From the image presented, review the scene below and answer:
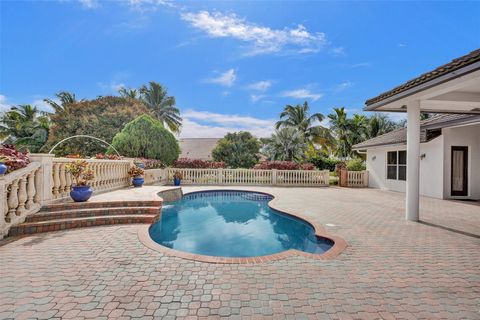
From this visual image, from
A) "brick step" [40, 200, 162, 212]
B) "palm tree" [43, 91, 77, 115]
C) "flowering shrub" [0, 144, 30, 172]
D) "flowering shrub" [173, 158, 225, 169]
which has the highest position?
"palm tree" [43, 91, 77, 115]

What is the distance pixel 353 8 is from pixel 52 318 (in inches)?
463

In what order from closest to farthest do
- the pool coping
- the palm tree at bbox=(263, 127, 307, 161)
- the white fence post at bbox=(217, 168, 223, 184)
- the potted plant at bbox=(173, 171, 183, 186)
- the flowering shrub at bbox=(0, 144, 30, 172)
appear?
1. the pool coping
2. the flowering shrub at bbox=(0, 144, 30, 172)
3. the potted plant at bbox=(173, 171, 183, 186)
4. the white fence post at bbox=(217, 168, 223, 184)
5. the palm tree at bbox=(263, 127, 307, 161)

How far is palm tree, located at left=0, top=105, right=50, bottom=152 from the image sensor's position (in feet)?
85.7

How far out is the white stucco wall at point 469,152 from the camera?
34.4 feet

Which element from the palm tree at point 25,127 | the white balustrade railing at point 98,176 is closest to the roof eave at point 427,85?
the white balustrade railing at point 98,176

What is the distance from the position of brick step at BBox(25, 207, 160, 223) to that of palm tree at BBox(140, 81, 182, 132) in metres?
27.4

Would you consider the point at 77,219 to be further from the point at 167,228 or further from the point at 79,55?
the point at 79,55

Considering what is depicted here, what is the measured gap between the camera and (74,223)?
17.8 feet

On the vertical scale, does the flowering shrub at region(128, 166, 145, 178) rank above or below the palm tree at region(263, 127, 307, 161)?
below

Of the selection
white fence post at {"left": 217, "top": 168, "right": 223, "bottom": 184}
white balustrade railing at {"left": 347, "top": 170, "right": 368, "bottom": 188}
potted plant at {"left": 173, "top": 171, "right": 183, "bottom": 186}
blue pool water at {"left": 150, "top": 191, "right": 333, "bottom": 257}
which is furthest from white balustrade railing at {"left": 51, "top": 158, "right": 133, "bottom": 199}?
white balustrade railing at {"left": 347, "top": 170, "right": 368, "bottom": 188}

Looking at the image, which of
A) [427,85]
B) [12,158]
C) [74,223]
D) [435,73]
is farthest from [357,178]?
[12,158]

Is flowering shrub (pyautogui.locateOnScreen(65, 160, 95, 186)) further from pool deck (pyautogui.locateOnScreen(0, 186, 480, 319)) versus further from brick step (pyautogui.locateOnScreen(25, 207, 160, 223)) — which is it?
pool deck (pyautogui.locateOnScreen(0, 186, 480, 319))

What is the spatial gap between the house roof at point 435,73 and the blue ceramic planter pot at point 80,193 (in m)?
8.27

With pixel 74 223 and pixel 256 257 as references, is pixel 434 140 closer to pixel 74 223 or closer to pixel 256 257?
pixel 256 257
